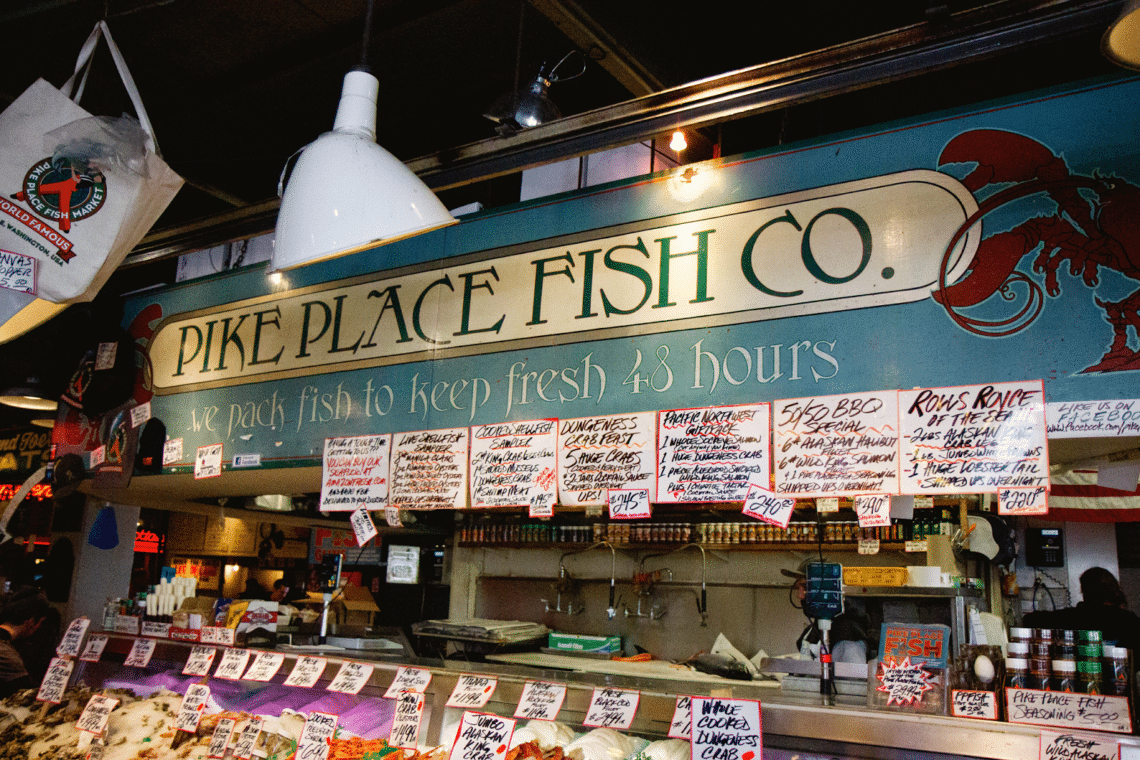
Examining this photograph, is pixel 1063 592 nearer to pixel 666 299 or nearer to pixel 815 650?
pixel 815 650

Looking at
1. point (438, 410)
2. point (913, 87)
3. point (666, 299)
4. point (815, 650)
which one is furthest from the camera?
point (815, 650)

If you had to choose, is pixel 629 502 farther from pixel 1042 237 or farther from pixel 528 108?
pixel 528 108

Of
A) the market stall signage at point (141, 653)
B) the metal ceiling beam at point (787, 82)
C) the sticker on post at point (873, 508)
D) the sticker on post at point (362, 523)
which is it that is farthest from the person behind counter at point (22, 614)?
the sticker on post at point (873, 508)

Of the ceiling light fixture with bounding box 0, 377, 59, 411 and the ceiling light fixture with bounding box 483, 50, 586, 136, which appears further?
the ceiling light fixture with bounding box 0, 377, 59, 411

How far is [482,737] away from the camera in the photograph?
8.77ft

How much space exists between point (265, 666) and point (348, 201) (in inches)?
94.0

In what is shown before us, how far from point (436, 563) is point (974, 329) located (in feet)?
25.5

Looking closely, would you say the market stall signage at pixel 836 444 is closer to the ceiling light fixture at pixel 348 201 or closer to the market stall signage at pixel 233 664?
the ceiling light fixture at pixel 348 201

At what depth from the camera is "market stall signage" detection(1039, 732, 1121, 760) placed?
1.99m

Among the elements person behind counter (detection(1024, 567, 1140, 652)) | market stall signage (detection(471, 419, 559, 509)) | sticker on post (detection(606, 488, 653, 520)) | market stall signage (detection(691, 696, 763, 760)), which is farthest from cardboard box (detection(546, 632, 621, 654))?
market stall signage (detection(691, 696, 763, 760))

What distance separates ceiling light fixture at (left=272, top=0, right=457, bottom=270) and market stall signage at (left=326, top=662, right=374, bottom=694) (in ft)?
5.85

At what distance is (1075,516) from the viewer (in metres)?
6.65

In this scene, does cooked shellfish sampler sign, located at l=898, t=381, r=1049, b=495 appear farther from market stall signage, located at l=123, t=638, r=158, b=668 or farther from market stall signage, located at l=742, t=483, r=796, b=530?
market stall signage, located at l=123, t=638, r=158, b=668

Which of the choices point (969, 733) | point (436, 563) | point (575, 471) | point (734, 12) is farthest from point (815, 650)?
point (436, 563)
